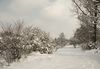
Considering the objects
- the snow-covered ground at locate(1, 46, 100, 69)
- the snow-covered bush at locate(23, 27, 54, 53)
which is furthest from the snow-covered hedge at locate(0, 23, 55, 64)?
the snow-covered ground at locate(1, 46, 100, 69)

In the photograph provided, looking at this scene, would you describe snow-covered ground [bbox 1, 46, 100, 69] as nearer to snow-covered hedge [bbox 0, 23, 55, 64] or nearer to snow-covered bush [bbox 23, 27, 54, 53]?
snow-covered hedge [bbox 0, 23, 55, 64]

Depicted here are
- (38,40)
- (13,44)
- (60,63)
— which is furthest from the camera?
(38,40)

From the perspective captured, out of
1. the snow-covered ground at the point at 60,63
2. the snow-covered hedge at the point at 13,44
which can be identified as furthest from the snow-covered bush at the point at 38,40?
the snow-covered ground at the point at 60,63

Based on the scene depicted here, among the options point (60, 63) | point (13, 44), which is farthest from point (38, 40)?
point (60, 63)

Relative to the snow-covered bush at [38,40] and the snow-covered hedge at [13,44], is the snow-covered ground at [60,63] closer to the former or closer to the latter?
the snow-covered hedge at [13,44]

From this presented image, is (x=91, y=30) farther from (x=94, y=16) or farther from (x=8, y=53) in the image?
(x=8, y=53)

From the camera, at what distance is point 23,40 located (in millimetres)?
15023

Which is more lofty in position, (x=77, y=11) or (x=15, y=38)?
(x=77, y=11)

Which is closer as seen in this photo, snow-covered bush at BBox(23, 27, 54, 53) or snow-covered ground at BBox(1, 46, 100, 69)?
snow-covered ground at BBox(1, 46, 100, 69)

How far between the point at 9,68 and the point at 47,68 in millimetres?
2687

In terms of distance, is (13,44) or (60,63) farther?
(13,44)

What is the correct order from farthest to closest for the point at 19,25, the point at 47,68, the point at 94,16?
the point at 94,16 → the point at 19,25 → the point at 47,68

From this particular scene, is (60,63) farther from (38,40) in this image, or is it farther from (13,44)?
(38,40)

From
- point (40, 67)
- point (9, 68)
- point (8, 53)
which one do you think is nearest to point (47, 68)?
point (40, 67)
